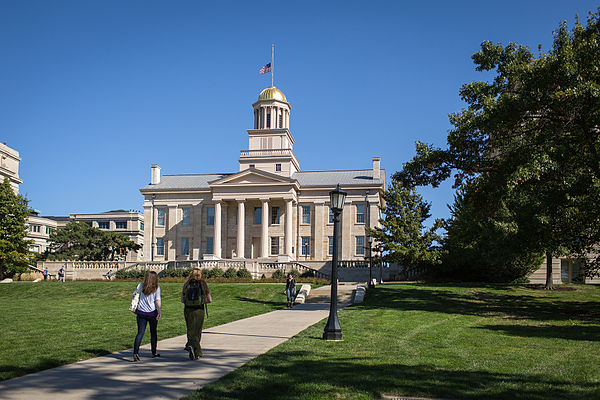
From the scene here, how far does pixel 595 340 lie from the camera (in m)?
14.4

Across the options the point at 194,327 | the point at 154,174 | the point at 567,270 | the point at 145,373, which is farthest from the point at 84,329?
the point at 154,174

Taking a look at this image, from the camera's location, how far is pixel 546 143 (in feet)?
70.7

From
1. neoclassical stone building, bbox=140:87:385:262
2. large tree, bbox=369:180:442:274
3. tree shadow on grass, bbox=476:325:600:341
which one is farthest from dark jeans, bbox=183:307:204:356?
neoclassical stone building, bbox=140:87:385:262

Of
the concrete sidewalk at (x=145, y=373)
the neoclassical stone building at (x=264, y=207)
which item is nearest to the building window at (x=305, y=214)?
the neoclassical stone building at (x=264, y=207)

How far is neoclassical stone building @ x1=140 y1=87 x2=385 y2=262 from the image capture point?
6119 cm

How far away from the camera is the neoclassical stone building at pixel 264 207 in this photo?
6119 cm

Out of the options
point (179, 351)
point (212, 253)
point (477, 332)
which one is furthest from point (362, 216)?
point (179, 351)

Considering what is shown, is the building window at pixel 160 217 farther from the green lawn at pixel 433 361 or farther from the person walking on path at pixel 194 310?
the person walking on path at pixel 194 310

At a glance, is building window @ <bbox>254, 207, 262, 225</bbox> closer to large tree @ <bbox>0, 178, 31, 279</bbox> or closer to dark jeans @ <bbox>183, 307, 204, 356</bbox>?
large tree @ <bbox>0, 178, 31, 279</bbox>

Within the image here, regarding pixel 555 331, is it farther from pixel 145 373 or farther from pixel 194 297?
pixel 145 373

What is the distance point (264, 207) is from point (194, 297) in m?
49.8

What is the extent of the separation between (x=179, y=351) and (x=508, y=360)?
23.3 ft

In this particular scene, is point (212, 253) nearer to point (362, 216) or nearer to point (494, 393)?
point (362, 216)

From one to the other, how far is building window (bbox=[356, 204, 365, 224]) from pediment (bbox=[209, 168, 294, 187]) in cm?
853
